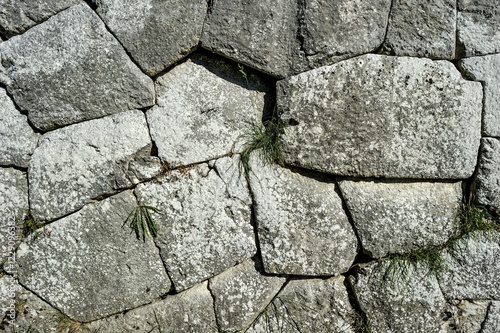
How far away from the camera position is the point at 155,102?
2580 millimetres

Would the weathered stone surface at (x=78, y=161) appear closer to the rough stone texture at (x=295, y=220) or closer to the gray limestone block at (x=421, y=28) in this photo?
the rough stone texture at (x=295, y=220)

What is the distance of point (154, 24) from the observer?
8.11 ft

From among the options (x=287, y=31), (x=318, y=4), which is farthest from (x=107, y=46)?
(x=318, y=4)

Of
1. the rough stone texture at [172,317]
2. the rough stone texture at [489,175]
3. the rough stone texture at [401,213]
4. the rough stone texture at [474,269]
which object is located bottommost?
the rough stone texture at [172,317]

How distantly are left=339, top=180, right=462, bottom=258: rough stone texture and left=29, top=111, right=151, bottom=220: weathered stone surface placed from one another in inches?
45.8

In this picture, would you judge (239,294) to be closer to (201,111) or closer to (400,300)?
(400,300)

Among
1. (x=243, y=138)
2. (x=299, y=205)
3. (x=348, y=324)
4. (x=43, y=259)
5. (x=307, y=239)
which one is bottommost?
(x=348, y=324)

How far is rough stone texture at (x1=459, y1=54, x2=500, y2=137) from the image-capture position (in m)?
2.55

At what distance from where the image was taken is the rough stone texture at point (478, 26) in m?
2.53

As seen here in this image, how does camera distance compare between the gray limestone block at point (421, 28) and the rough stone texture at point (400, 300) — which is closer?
the gray limestone block at point (421, 28)

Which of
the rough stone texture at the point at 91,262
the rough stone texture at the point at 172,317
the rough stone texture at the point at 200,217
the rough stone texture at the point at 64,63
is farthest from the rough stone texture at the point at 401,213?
the rough stone texture at the point at 64,63

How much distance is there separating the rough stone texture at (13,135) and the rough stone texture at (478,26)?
88.7 inches

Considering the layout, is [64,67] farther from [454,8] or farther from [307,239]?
[454,8]

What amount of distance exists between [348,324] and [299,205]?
0.71 meters
